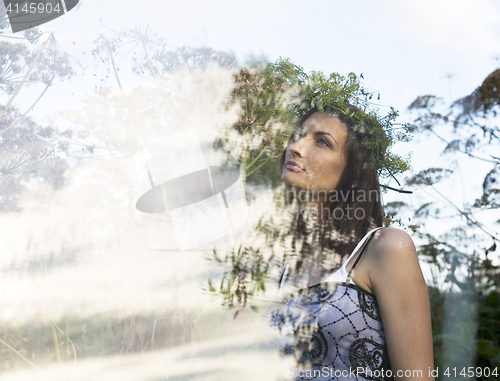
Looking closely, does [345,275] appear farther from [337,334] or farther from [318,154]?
[318,154]

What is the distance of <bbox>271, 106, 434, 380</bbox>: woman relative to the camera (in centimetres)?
105

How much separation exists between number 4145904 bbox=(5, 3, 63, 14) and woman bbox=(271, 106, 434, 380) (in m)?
1.17

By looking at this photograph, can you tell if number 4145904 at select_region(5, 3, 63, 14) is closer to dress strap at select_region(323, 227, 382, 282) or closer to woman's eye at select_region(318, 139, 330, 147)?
woman's eye at select_region(318, 139, 330, 147)

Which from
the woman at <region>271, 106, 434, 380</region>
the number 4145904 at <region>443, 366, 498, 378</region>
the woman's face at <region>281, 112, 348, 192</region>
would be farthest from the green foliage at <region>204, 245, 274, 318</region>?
the number 4145904 at <region>443, 366, 498, 378</region>

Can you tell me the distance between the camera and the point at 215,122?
A: 62.4 inches

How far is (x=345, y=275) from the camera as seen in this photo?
3.90 feet

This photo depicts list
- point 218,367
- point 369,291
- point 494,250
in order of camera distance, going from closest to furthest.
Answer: point 369,291 < point 218,367 < point 494,250

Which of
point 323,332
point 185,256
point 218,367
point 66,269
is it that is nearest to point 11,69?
point 66,269

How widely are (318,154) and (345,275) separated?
448 millimetres

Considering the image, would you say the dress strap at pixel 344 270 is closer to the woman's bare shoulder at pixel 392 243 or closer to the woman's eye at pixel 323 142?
the woman's bare shoulder at pixel 392 243

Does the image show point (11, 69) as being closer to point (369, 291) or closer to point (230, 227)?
point (230, 227)

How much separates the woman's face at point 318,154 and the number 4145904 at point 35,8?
1174mm

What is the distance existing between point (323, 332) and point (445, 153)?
1.03 meters

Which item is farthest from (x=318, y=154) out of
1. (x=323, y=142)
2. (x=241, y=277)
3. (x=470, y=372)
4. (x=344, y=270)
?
(x=470, y=372)
